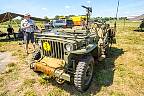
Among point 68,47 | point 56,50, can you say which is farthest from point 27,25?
point 68,47

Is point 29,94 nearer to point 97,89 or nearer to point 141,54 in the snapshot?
point 97,89

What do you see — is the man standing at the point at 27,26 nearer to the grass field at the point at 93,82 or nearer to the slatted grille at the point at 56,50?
the grass field at the point at 93,82

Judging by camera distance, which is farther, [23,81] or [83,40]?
[23,81]

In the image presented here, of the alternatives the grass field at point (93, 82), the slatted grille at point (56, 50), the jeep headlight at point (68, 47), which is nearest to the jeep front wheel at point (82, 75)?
the grass field at point (93, 82)

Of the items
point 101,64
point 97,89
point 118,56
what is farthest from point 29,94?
point 118,56

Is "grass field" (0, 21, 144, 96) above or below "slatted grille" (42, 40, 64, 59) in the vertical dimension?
below

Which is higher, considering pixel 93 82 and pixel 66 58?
pixel 66 58

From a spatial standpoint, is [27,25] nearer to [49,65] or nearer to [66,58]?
[49,65]

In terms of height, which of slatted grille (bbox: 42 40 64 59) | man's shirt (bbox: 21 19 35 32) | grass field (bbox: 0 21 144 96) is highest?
man's shirt (bbox: 21 19 35 32)

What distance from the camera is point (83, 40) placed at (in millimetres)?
6410

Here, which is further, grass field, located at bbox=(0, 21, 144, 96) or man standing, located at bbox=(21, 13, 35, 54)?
man standing, located at bbox=(21, 13, 35, 54)

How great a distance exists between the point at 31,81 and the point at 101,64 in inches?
132

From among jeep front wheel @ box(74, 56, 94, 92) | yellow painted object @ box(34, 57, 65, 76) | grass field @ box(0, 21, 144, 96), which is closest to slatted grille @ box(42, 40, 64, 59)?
yellow painted object @ box(34, 57, 65, 76)

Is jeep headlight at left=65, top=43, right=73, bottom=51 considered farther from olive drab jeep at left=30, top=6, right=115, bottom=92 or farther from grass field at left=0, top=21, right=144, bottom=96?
grass field at left=0, top=21, right=144, bottom=96
